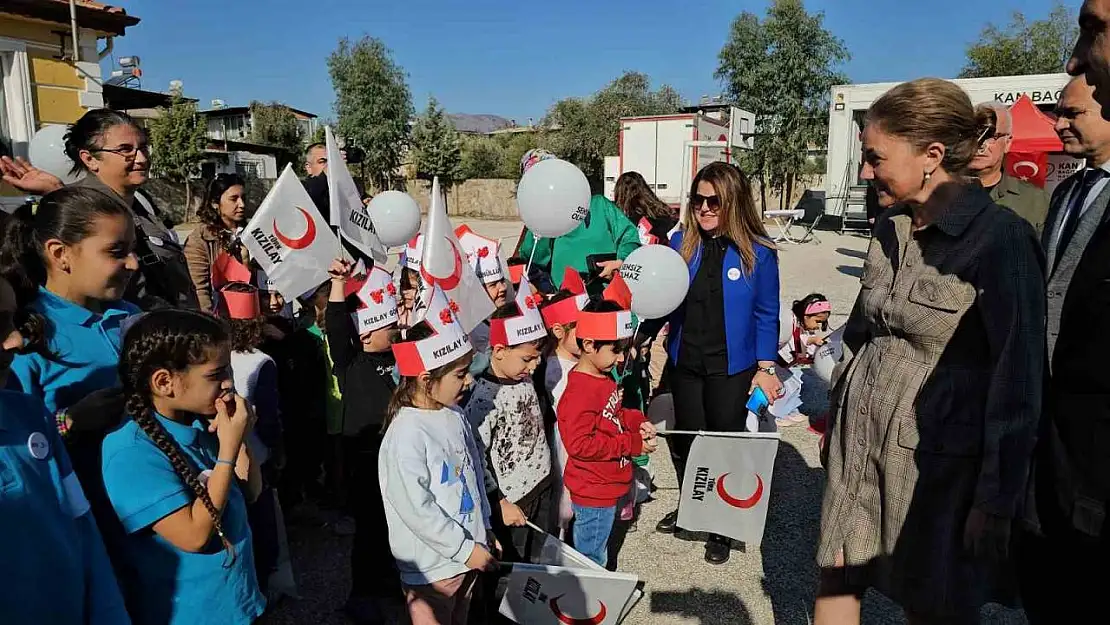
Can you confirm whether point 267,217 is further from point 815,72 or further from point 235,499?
point 815,72

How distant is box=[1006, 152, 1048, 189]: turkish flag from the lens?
7.30 metres

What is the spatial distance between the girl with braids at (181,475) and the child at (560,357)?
1.43m

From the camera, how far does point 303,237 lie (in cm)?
349

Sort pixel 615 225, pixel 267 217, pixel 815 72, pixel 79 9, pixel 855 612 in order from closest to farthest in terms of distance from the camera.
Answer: pixel 855 612
pixel 267 217
pixel 615 225
pixel 79 9
pixel 815 72

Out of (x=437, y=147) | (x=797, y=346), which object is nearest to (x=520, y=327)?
(x=797, y=346)

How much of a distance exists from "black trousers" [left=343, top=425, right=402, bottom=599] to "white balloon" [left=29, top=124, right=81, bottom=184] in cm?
188

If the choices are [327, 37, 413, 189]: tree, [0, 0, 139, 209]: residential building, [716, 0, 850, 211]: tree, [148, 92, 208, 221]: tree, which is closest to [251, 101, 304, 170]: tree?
[327, 37, 413, 189]: tree

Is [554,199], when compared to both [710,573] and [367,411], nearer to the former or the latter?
[367,411]

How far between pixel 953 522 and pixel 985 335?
1.81ft

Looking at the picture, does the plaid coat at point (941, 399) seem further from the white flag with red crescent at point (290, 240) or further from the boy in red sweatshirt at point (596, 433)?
the white flag with red crescent at point (290, 240)

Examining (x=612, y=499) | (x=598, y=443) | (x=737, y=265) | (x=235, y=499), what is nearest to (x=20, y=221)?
(x=235, y=499)

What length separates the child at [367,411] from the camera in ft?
10.0

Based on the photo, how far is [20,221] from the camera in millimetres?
2191

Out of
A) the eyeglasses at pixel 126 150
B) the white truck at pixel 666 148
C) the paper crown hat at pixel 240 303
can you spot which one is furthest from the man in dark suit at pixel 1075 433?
the white truck at pixel 666 148
